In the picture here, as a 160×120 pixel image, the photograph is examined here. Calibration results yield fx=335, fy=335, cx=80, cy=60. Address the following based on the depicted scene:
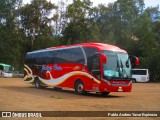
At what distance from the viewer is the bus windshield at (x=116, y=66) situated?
19500 millimetres

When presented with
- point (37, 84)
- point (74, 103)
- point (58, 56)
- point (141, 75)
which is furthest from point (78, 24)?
point (74, 103)

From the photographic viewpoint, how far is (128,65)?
812 inches

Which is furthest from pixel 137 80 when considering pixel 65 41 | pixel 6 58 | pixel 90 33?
pixel 6 58

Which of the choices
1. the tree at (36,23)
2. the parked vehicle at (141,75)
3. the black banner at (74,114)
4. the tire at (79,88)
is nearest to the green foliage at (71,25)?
the tree at (36,23)

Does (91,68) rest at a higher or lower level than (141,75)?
higher

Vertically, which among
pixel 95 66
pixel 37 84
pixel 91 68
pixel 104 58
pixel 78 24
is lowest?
pixel 37 84

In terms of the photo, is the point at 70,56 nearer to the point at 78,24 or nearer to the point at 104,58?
the point at 104,58

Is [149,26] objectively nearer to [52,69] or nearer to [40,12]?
[40,12]

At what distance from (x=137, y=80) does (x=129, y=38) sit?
16.8 m

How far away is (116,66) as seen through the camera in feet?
64.8

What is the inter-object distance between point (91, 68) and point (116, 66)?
5.03 ft

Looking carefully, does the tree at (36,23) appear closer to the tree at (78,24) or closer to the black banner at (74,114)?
the tree at (78,24)

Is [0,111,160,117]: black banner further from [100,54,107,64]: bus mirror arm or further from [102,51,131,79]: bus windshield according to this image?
[102,51,131,79]: bus windshield

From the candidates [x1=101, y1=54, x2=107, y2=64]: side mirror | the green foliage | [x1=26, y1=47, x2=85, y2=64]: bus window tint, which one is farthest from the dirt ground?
the green foliage
